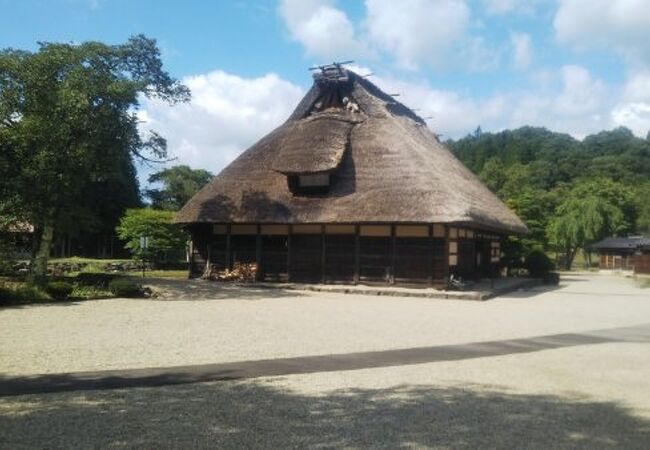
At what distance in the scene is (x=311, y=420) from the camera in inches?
218

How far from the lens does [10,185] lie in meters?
16.5

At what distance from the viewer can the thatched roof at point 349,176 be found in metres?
20.7

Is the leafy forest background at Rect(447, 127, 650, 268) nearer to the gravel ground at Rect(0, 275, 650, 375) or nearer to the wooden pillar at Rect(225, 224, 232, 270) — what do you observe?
the wooden pillar at Rect(225, 224, 232, 270)

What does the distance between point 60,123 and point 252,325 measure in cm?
975

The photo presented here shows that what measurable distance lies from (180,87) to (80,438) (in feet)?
56.9

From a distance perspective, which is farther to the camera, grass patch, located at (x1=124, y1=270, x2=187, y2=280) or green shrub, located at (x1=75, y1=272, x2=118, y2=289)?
grass patch, located at (x1=124, y1=270, x2=187, y2=280)

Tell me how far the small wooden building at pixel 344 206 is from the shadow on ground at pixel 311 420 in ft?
43.1

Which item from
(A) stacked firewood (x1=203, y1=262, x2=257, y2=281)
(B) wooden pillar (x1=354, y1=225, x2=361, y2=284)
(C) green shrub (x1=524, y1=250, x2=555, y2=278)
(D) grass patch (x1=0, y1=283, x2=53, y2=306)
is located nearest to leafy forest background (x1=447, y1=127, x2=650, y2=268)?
(C) green shrub (x1=524, y1=250, x2=555, y2=278)

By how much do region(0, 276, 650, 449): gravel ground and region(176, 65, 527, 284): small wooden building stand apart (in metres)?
7.47

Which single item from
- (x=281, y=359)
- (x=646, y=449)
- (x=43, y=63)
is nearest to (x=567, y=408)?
(x=646, y=449)

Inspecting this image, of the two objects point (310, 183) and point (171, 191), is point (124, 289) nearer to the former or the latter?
point (310, 183)

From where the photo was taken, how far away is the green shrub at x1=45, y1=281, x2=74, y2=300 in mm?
15891

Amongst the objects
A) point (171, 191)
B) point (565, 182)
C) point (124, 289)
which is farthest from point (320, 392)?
point (565, 182)

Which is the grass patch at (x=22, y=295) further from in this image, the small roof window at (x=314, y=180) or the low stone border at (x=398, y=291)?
the small roof window at (x=314, y=180)
